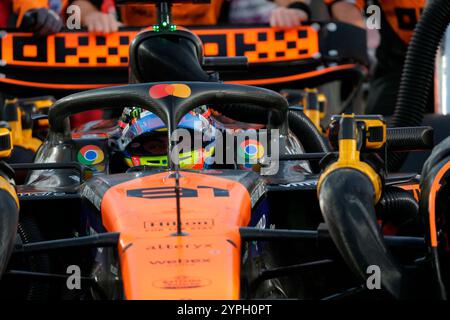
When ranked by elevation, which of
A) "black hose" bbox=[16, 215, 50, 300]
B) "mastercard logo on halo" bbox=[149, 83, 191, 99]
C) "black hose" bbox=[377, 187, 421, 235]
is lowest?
"black hose" bbox=[16, 215, 50, 300]

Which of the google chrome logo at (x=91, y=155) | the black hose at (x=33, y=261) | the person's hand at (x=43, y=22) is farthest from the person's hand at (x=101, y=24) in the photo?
the black hose at (x=33, y=261)

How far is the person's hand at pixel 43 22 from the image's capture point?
25.4ft

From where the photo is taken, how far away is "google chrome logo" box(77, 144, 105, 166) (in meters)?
5.00

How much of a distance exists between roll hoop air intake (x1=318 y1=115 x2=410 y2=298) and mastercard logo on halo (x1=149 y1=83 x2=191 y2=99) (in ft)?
2.64

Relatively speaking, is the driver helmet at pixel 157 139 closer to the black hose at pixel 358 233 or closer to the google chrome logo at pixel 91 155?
the google chrome logo at pixel 91 155

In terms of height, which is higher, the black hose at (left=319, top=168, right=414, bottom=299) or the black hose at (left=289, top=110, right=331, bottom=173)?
→ the black hose at (left=319, top=168, right=414, bottom=299)

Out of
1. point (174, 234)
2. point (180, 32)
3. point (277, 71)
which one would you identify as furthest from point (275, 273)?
point (277, 71)

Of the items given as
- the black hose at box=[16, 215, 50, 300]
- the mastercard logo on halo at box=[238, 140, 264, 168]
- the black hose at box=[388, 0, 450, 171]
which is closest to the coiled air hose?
the mastercard logo on halo at box=[238, 140, 264, 168]

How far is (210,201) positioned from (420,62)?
2214mm

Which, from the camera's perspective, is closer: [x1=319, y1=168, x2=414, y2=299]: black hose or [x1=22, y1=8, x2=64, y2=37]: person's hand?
[x1=319, y1=168, x2=414, y2=299]: black hose

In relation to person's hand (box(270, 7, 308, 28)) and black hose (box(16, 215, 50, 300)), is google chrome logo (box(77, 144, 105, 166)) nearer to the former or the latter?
black hose (box(16, 215, 50, 300))

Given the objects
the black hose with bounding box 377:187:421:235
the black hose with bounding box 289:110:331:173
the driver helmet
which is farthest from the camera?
the black hose with bounding box 289:110:331:173

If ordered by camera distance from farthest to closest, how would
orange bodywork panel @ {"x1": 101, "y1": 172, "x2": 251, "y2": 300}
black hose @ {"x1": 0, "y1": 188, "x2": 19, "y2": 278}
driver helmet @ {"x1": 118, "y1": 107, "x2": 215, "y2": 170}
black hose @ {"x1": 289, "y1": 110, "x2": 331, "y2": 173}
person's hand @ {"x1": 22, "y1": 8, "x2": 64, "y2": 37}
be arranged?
1. person's hand @ {"x1": 22, "y1": 8, "x2": 64, "y2": 37}
2. black hose @ {"x1": 289, "y1": 110, "x2": 331, "y2": 173}
3. driver helmet @ {"x1": 118, "y1": 107, "x2": 215, "y2": 170}
4. black hose @ {"x1": 0, "y1": 188, "x2": 19, "y2": 278}
5. orange bodywork panel @ {"x1": 101, "y1": 172, "x2": 251, "y2": 300}
